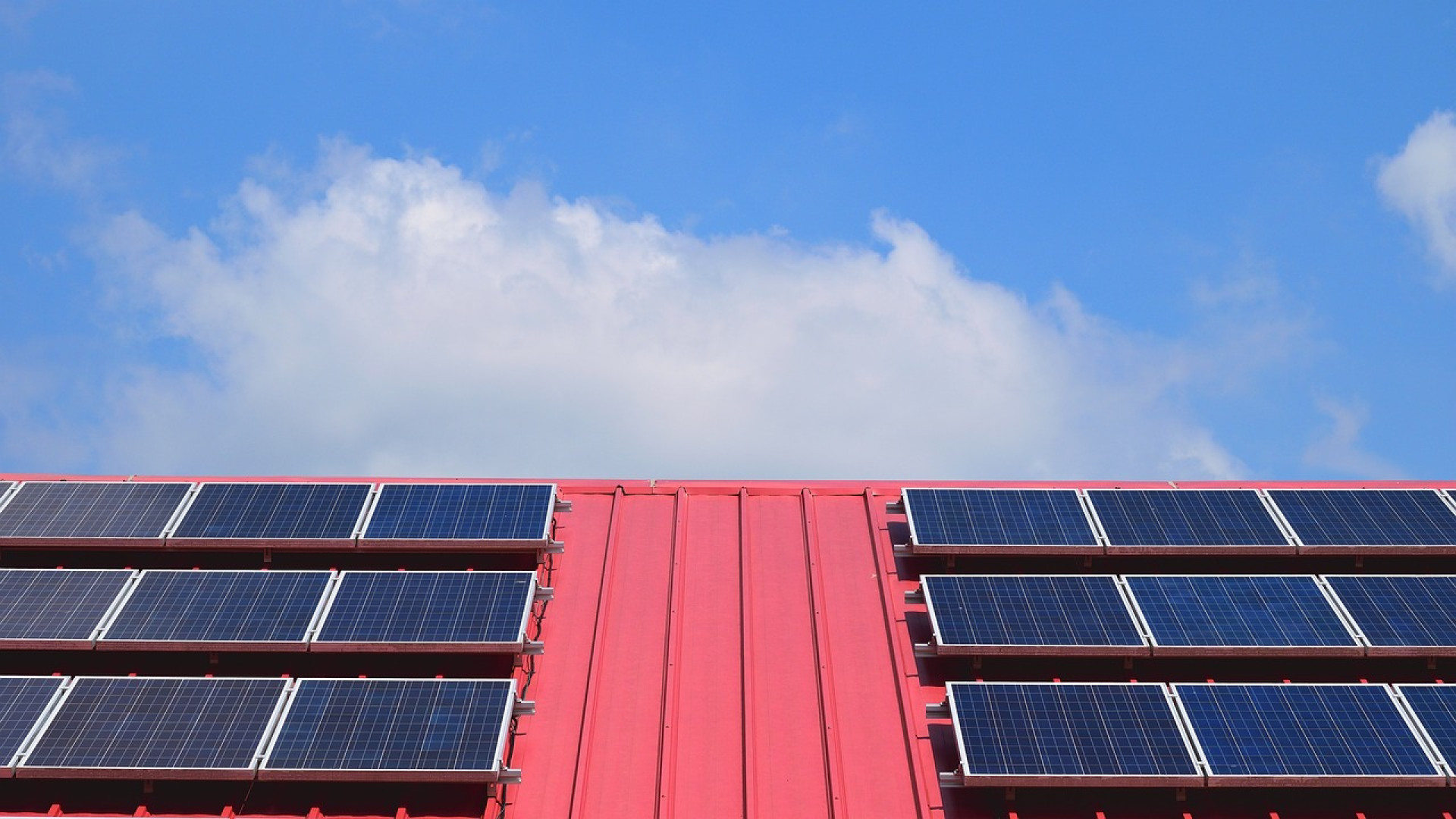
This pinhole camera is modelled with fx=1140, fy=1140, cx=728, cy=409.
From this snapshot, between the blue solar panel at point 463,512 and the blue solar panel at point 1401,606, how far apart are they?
1494 cm

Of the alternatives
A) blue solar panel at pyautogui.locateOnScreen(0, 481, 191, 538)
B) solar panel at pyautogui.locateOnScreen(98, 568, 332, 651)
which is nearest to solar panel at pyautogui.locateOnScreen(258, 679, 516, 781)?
solar panel at pyautogui.locateOnScreen(98, 568, 332, 651)

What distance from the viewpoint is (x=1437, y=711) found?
1828cm

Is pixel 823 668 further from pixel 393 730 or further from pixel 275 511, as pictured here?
pixel 275 511

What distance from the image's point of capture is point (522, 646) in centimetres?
1930

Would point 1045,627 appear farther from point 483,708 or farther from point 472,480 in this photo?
point 472,480

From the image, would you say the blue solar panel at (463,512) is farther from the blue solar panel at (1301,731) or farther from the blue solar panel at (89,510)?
the blue solar panel at (1301,731)

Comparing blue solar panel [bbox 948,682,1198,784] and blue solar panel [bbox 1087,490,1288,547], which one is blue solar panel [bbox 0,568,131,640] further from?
blue solar panel [bbox 1087,490,1288,547]

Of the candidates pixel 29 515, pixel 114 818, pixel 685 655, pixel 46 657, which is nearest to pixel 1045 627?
pixel 685 655

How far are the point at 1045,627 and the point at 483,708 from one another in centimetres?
966

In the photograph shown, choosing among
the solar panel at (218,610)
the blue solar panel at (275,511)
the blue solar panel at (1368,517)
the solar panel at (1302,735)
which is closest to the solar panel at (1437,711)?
the solar panel at (1302,735)

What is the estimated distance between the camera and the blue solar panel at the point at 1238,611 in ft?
64.6

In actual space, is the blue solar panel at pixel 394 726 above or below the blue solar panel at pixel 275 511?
below

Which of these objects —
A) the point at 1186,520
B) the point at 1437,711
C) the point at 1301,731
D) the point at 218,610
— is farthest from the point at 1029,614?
the point at 218,610

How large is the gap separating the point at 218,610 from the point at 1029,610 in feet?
47.1
